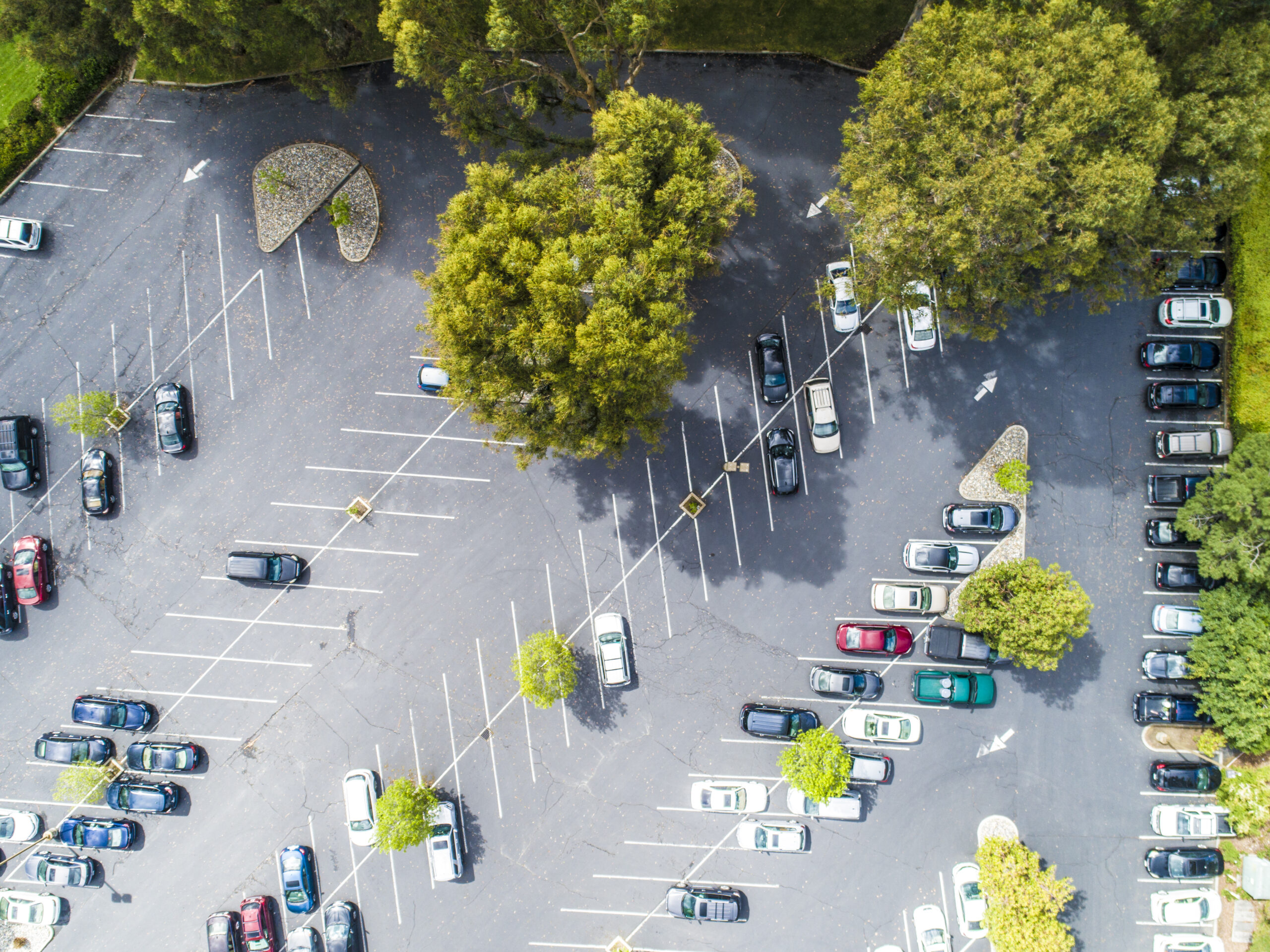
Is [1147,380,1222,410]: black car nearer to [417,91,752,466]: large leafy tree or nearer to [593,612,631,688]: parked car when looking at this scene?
[417,91,752,466]: large leafy tree

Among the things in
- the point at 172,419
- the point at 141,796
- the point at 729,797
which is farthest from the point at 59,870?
the point at 729,797

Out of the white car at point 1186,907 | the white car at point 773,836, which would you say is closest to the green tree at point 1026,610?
the white car at point 773,836

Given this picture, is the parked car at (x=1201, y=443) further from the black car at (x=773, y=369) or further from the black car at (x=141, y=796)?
the black car at (x=141, y=796)

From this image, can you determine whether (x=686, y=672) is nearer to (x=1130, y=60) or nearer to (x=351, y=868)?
(x=351, y=868)

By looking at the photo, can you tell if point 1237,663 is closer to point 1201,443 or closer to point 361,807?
point 1201,443

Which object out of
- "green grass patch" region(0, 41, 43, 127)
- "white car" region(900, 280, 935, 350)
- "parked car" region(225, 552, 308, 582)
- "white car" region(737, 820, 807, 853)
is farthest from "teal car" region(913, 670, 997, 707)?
"green grass patch" region(0, 41, 43, 127)

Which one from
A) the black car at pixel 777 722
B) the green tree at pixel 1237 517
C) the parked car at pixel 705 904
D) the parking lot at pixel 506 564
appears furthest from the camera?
the parking lot at pixel 506 564
